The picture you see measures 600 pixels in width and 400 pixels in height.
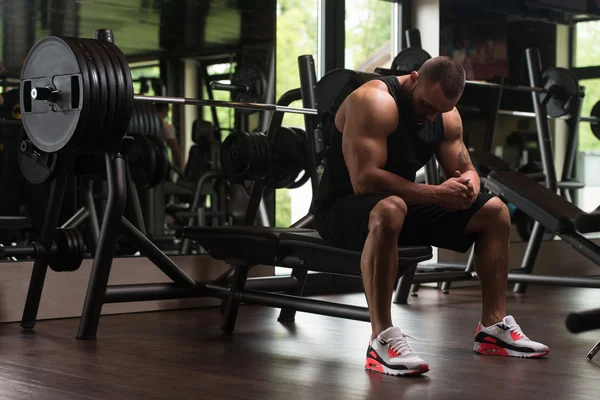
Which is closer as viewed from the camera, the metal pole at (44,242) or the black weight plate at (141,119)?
the metal pole at (44,242)

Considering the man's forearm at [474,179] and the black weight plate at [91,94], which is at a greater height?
the black weight plate at [91,94]

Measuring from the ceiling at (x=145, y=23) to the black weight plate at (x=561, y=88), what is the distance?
1.75 metres

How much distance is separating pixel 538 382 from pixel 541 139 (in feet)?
10.3

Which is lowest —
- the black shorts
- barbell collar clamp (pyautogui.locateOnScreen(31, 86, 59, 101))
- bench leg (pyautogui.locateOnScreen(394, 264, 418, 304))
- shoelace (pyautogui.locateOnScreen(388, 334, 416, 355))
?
bench leg (pyautogui.locateOnScreen(394, 264, 418, 304))

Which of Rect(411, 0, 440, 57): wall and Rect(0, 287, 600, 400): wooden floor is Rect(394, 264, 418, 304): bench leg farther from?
Rect(411, 0, 440, 57): wall

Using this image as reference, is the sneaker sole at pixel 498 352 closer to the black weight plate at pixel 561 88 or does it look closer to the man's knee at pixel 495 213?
the man's knee at pixel 495 213

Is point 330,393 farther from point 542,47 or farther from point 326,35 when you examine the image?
point 542,47

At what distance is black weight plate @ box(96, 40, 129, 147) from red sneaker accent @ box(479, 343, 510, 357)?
4.96ft

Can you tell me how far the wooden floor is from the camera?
241 centimetres

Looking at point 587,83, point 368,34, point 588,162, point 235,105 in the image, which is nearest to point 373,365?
point 235,105

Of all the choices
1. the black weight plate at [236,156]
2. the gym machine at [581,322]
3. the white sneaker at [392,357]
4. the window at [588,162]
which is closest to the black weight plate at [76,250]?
the black weight plate at [236,156]

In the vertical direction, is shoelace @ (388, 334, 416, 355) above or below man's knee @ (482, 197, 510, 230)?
below

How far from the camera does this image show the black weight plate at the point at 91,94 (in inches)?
124

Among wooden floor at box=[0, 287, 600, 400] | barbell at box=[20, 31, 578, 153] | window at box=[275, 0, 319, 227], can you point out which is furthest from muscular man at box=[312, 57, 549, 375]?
window at box=[275, 0, 319, 227]
